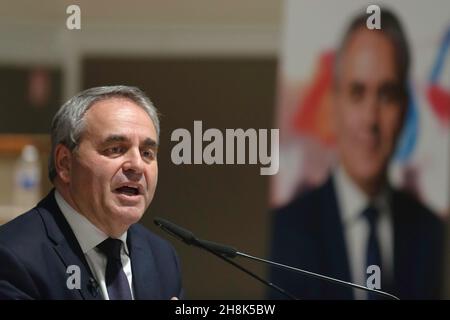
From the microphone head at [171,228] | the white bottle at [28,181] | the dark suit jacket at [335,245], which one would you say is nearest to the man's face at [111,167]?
the microphone head at [171,228]

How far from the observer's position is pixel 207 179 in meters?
1.96

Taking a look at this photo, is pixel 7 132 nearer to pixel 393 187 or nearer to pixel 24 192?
pixel 24 192

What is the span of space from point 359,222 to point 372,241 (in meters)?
0.08

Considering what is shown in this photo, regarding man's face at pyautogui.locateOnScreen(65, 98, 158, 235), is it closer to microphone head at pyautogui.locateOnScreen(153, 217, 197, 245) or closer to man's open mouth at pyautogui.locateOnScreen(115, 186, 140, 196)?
man's open mouth at pyautogui.locateOnScreen(115, 186, 140, 196)

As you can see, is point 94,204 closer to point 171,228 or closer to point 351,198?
point 171,228

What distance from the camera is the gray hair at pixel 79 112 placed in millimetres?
1564

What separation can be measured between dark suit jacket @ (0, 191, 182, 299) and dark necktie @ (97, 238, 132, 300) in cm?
2

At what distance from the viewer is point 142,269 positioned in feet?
5.35

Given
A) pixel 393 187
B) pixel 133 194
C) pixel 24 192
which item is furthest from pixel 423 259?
pixel 133 194

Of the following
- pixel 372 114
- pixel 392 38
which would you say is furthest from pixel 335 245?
pixel 392 38

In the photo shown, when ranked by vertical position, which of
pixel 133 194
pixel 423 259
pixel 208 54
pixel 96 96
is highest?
pixel 208 54

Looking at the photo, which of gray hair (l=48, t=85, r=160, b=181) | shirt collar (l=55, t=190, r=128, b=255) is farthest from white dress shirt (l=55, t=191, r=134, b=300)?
gray hair (l=48, t=85, r=160, b=181)

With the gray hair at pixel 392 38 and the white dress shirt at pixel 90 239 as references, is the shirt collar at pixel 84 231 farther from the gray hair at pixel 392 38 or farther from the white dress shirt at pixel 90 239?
the gray hair at pixel 392 38

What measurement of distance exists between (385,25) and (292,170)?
0.51 metres
